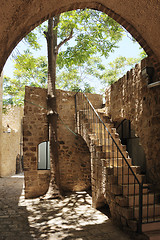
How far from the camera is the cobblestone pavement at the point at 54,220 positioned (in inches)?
153

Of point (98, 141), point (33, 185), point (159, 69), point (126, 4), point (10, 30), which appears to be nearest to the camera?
point (10, 30)

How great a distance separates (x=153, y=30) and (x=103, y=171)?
330cm

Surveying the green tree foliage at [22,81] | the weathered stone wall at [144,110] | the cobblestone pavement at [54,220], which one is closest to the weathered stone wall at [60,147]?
the cobblestone pavement at [54,220]

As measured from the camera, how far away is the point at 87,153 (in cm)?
822

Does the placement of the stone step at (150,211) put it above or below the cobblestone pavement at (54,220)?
above

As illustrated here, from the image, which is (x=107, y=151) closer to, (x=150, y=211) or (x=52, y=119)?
(x=150, y=211)

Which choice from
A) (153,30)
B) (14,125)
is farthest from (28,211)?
(14,125)

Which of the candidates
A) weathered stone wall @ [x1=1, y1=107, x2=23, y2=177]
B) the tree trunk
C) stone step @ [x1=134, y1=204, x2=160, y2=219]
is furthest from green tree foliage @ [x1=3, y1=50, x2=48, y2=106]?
stone step @ [x1=134, y1=204, x2=160, y2=219]

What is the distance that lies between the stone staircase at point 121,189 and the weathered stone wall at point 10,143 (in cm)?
903

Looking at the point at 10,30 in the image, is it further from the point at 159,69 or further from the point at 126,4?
the point at 159,69

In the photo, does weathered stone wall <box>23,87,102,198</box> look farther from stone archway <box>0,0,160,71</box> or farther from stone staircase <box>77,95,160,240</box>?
stone archway <box>0,0,160,71</box>

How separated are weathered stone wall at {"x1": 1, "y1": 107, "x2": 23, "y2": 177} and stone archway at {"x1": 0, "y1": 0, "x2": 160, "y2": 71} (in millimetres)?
12039

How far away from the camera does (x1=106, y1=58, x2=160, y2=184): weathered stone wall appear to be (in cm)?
469

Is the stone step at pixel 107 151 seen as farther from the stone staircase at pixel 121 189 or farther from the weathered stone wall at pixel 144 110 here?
the weathered stone wall at pixel 144 110
